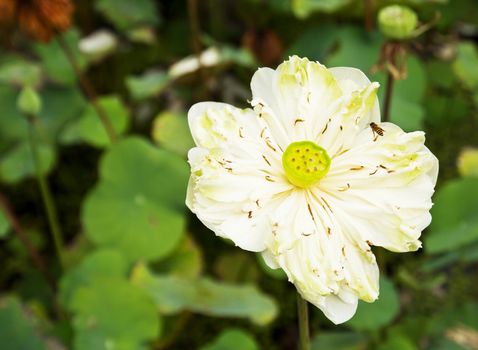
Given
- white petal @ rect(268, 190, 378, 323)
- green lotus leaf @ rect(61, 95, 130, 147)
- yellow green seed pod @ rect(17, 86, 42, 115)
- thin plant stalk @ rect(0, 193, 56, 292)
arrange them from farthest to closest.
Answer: green lotus leaf @ rect(61, 95, 130, 147) < thin plant stalk @ rect(0, 193, 56, 292) < yellow green seed pod @ rect(17, 86, 42, 115) < white petal @ rect(268, 190, 378, 323)

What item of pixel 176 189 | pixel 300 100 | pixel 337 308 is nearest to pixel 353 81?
pixel 300 100

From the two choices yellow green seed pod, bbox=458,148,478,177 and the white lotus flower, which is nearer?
the white lotus flower

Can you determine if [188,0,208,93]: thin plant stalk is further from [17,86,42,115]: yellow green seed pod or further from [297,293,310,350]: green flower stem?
[297,293,310,350]: green flower stem

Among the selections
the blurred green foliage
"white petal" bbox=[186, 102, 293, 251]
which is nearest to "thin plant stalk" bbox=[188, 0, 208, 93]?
the blurred green foliage

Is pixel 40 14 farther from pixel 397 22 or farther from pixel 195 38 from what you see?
pixel 397 22

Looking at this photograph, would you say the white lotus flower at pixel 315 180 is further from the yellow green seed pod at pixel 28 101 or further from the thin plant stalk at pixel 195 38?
the thin plant stalk at pixel 195 38

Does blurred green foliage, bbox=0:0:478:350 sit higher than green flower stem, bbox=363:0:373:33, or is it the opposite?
green flower stem, bbox=363:0:373:33
